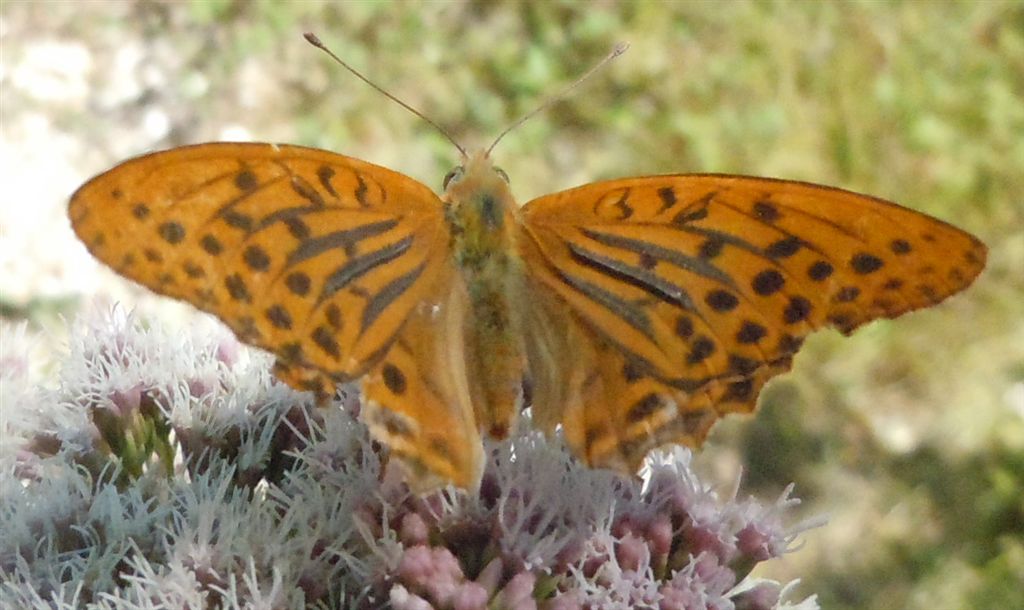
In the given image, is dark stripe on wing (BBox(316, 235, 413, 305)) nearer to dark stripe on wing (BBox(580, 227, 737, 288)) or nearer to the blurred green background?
dark stripe on wing (BBox(580, 227, 737, 288))

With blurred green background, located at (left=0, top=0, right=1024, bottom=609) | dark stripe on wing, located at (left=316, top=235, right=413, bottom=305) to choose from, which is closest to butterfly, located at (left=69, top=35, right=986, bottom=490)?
dark stripe on wing, located at (left=316, top=235, right=413, bottom=305)

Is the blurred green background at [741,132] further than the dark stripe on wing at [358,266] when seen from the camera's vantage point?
Yes

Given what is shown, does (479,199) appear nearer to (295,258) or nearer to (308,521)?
(295,258)

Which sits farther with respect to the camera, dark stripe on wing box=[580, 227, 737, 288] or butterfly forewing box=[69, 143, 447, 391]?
dark stripe on wing box=[580, 227, 737, 288]

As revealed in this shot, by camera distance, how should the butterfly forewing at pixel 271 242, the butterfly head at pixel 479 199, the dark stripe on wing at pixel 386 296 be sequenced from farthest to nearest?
the butterfly head at pixel 479 199
the dark stripe on wing at pixel 386 296
the butterfly forewing at pixel 271 242

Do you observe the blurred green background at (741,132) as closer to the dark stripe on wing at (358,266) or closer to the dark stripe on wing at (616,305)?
the dark stripe on wing at (616,305)

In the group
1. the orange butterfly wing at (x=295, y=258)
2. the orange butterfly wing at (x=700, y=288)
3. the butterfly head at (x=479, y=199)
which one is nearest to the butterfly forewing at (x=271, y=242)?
the orange butterfly wing at (x=295, y=258)

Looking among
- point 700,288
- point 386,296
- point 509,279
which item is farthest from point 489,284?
point 700,288
